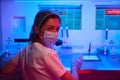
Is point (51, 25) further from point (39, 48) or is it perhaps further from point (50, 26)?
point (39, 48)

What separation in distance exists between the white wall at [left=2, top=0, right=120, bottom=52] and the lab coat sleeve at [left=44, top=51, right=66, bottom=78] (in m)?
1.33

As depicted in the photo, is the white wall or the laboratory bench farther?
the white wall

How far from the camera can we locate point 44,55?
3.49 feet

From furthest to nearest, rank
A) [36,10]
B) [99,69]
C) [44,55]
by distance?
[36,10], [99,69], [44,55]

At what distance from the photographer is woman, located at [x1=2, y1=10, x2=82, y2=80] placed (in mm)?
1074

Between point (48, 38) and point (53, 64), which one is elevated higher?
point (48, 38)

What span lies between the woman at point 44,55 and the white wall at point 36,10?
1223 mm

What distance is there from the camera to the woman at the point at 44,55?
Answer: 42.3 inches

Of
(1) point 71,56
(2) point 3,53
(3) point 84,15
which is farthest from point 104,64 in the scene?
(2) point 3,53

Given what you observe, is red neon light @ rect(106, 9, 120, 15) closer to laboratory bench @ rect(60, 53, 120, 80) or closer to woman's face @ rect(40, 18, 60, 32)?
laboratory bench @ rect(60, 53, 120, 80)

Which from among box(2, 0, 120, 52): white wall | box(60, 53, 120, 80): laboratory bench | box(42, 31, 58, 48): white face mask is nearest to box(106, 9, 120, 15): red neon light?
box(2, 0, 120, 52): white wall

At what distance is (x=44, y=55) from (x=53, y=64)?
63 mm

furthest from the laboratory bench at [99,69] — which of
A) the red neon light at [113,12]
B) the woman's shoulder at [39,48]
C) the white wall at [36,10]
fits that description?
the woman's shoulder at [39,48]

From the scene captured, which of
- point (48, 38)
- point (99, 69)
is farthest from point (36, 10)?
point (48, 38)
